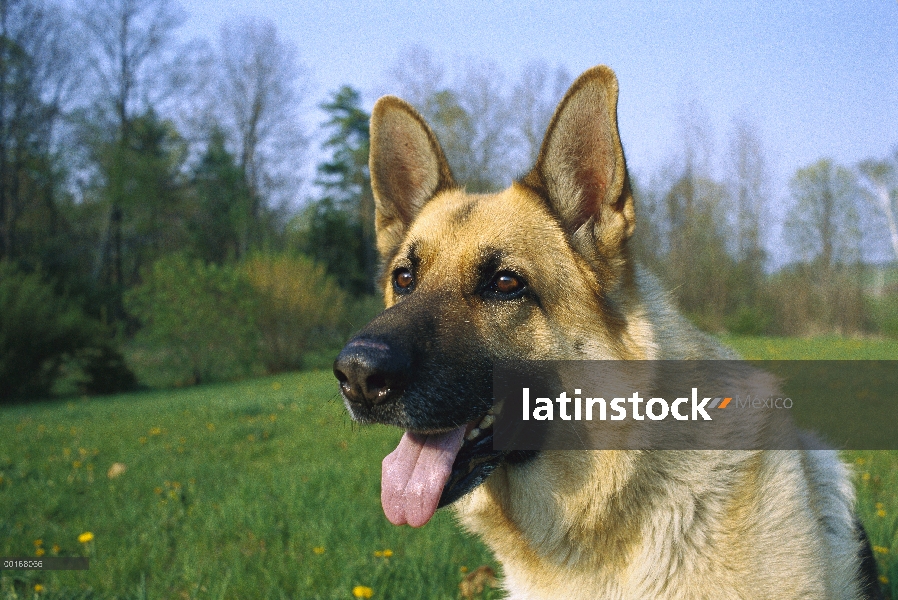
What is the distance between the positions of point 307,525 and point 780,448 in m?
2.85

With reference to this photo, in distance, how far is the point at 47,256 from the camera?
28.3 m

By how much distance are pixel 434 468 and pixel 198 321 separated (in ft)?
67.5

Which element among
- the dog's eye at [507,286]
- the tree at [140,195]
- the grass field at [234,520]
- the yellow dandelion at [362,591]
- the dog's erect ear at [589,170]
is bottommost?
the grass field at [234,520]

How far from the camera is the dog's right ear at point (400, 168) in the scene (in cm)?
303

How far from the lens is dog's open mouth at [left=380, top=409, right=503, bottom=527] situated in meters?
2.18

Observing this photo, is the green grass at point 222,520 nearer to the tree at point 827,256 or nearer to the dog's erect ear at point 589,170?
the dog's erect ear at point 589,170

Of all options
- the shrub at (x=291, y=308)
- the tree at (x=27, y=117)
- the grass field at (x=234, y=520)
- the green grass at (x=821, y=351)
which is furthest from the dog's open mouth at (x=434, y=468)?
the tree at (x=27, y=117)

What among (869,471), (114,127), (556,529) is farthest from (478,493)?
(114,127)

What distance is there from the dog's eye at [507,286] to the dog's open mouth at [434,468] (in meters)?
0.47

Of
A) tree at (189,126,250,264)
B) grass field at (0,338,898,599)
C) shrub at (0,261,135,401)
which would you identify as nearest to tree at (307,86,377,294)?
tree at (189,126,250,264)

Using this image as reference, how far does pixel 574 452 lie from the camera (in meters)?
2.28

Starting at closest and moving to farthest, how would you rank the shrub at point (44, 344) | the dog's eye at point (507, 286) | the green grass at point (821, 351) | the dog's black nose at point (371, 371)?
the dog's black nose at point (371, 371), the dog's eye at point (507, 286), the green grass at point (821, 351), the shrub at point (44, 344)

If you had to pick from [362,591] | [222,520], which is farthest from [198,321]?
[362,591]

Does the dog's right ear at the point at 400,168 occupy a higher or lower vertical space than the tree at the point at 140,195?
lower
